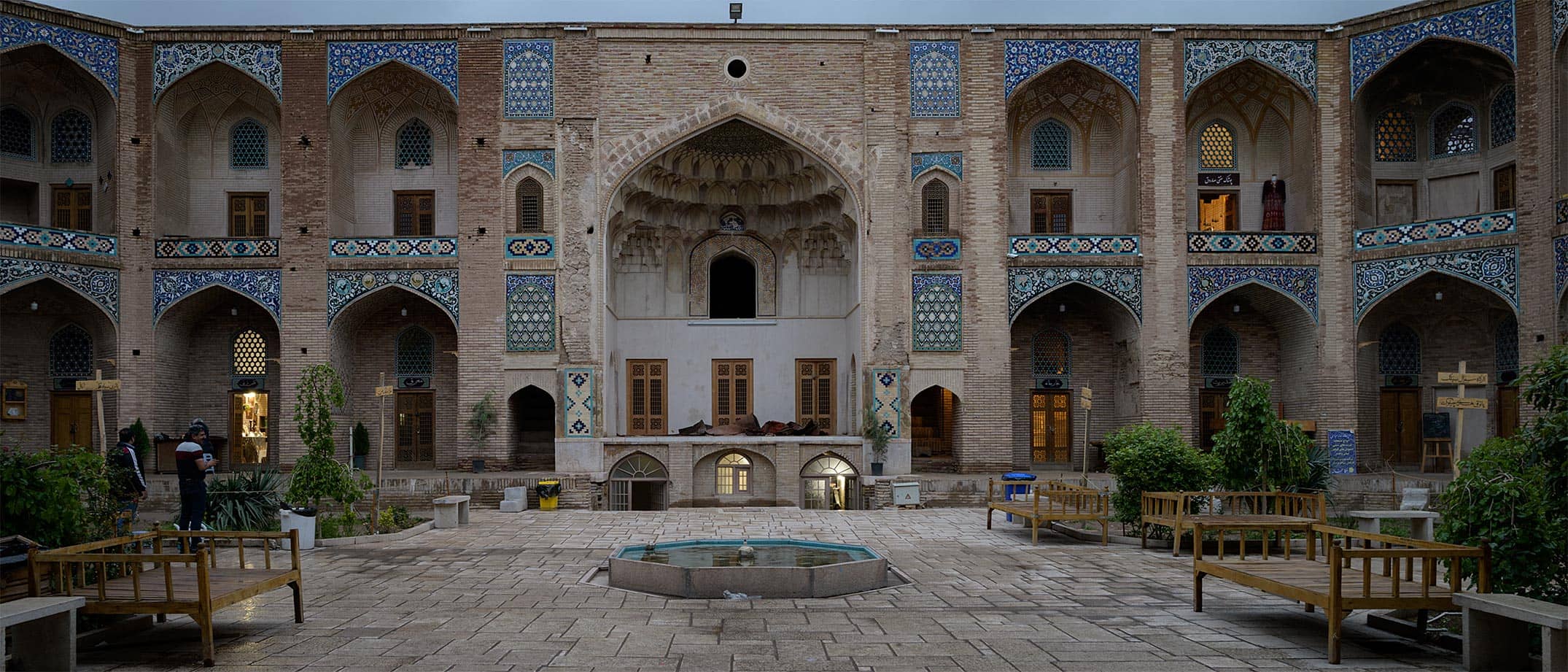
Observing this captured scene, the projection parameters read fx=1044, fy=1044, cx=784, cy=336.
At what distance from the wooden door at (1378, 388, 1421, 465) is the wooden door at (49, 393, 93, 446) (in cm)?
2521

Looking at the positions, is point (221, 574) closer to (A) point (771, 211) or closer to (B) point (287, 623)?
(B) point (287, 623)

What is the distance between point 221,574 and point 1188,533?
9087mm

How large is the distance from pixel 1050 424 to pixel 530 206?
37.2 feet

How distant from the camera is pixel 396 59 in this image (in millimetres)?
19734

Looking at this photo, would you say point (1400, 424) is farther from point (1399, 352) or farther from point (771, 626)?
point (771, 626)

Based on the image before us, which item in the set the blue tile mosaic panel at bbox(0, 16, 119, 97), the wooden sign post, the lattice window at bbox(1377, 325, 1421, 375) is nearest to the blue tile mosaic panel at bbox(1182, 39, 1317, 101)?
the lattice window at bbox(1377, 325, 1421, 375)

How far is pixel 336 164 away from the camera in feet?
66.2

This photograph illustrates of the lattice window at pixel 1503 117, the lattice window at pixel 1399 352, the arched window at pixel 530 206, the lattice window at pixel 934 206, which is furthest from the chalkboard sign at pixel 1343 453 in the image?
the arched window at pixel 530 206

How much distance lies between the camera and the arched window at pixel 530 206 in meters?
19.6

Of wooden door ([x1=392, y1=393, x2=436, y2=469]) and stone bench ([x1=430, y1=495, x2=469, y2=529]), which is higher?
wooden door ([x1=392, y1=393, x2=436, y2=469])

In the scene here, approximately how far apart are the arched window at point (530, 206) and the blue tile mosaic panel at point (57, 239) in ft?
23.9

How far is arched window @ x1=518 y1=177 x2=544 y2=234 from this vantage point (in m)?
19.6

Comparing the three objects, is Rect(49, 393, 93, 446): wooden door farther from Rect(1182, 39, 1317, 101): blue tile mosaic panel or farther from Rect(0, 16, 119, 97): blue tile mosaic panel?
Rect(1182, 39, 1317, 101): blue tile mosaic panel

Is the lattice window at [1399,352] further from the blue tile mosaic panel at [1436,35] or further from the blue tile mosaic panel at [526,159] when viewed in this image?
the blue tile mosaic panel at [526,159]
